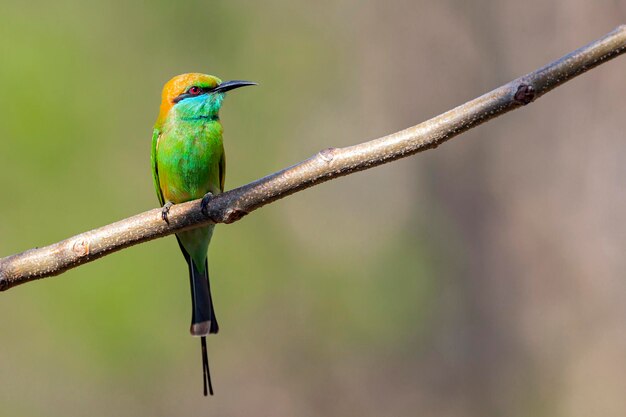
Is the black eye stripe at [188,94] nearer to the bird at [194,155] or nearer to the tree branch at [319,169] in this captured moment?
the bird at [194,155]

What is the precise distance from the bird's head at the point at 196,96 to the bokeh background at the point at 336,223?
6.73ft

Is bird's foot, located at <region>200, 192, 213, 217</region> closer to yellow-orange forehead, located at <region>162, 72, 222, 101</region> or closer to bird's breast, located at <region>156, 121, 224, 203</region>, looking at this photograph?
bird's breast, located at <region>156, 121, 224, 203</region>

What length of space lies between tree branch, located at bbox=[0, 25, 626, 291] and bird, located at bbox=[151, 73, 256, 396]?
0.89m

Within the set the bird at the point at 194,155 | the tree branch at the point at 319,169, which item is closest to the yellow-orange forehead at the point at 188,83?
the bird at the point at 194,155

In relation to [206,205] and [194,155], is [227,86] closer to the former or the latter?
[194,155]

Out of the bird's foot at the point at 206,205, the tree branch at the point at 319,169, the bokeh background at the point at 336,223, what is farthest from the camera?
the bokeh background at the point at 336,223

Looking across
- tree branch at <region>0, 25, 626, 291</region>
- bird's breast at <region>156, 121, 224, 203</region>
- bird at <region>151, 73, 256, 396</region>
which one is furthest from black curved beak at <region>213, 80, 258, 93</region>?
tree branch at <region>0, 25, 626, 291</region>

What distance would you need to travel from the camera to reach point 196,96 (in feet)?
10.3

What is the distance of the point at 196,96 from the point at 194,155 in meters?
0.23

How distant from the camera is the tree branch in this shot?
5.38 feet

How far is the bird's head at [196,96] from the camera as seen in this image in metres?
3.11

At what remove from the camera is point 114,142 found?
5.83 meters

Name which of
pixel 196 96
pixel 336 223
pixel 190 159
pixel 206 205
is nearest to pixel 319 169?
pixel 206 205

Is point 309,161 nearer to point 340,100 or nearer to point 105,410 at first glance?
point 105,410
